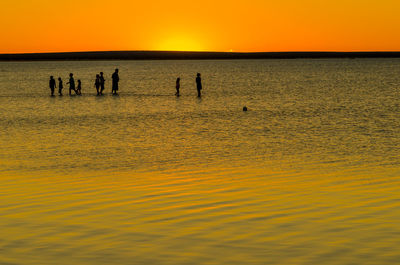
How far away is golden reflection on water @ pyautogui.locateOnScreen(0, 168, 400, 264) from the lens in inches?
296

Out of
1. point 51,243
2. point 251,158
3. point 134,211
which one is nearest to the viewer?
point 51,243

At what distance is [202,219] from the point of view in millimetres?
9188

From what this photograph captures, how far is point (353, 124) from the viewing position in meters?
26.4

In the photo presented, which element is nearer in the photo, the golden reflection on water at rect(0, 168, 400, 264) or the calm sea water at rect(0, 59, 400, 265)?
the golden reflection on water at rect(0, 168, 400, 264)

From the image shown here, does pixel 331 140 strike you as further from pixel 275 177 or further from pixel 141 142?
pixel 275 177

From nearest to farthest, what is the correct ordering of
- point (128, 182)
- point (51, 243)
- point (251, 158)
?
point (51, 243), point (128, 182), point (251, 158)

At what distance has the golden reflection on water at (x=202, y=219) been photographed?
7.53 m

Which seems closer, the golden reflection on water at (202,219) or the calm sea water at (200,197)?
the golden reflection on water at (202,219)

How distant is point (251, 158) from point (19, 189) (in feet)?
20.5

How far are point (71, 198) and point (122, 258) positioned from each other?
3.69 metres

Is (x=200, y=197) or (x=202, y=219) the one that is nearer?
(x=202, y=219)

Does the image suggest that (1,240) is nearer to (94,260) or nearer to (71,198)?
(94,260)

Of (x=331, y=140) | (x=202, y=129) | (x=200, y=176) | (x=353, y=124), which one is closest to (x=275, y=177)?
(x=200, y=176)

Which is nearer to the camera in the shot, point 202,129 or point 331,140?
point 331,140
